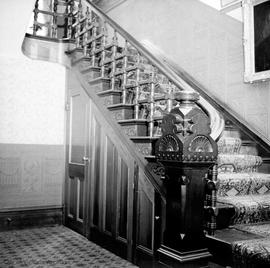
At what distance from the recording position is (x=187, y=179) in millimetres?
2430

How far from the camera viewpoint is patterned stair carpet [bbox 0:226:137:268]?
135 inches

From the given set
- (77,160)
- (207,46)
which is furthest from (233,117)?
Answer: (77,160)

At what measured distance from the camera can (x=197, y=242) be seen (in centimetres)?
246

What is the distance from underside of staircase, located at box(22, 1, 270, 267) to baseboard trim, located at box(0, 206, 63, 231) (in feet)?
6.04

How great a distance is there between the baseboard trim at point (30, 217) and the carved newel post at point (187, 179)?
9.63 ft

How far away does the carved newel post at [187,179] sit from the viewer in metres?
2.40

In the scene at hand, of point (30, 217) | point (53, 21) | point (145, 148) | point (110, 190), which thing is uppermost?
point (53, 21)

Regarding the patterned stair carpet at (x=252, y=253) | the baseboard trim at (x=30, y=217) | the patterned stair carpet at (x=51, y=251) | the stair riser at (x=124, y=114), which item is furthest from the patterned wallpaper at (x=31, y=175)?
the patterned stair carpet at (x=252, y=253)

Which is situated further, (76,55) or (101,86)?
(76,55)

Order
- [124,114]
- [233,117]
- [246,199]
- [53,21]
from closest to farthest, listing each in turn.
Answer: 1. [246,199]
2. [124,114]
3. [233,117]
4. [53,21]

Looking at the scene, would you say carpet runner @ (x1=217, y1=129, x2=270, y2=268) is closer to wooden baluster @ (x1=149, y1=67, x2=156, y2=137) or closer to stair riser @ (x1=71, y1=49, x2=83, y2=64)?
wooden baluster @ (x1=149, y1=67, x2=156, y2=137)

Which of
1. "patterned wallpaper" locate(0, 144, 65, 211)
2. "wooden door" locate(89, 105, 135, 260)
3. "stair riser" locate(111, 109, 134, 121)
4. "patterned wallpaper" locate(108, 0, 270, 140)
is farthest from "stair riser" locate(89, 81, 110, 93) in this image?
"patterned wallpaper" locate(108, 0, 270, 140)

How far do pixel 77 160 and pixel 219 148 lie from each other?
76.9 inches

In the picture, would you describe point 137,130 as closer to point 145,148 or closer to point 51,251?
point 145,148
